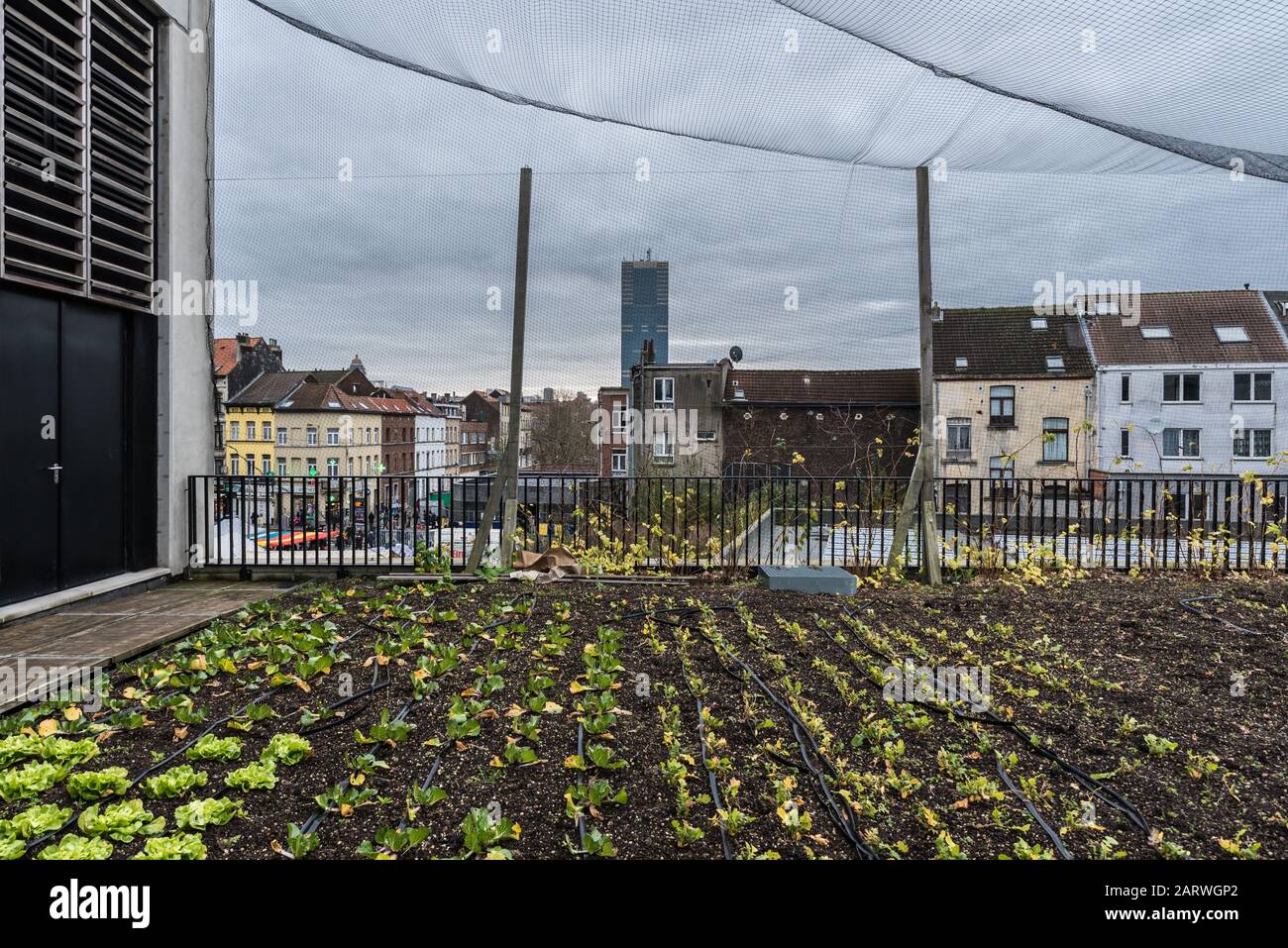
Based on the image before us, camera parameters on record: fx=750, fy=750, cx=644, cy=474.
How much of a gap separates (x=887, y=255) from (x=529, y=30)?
9.27ft

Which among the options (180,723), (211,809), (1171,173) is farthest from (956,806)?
(1171,173)

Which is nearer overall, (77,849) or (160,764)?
(77,849)

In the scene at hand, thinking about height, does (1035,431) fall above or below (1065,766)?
above

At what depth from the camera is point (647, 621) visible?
3.95 metres

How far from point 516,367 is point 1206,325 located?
17.7ft

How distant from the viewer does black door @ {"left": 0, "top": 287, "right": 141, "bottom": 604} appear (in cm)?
403

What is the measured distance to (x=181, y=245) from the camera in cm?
526

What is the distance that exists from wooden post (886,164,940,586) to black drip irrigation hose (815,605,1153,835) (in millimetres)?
2600

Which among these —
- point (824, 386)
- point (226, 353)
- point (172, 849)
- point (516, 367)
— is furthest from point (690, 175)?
point (172, 849)

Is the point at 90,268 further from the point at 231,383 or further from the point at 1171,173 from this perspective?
the point at 1171,173

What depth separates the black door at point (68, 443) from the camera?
403cm

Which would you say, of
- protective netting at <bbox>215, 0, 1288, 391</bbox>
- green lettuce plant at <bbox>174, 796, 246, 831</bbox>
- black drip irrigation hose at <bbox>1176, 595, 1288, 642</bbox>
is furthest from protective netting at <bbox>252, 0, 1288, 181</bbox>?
green lettuce plant at <bbox>174, 796, 246, 831</bbox>

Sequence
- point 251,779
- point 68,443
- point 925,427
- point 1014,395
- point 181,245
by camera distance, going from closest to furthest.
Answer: point 251,779 → point 68,443 → point 925,427 → point 181,245 → point 1014,395

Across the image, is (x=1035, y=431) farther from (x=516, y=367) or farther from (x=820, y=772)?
(x=820, y=772)
